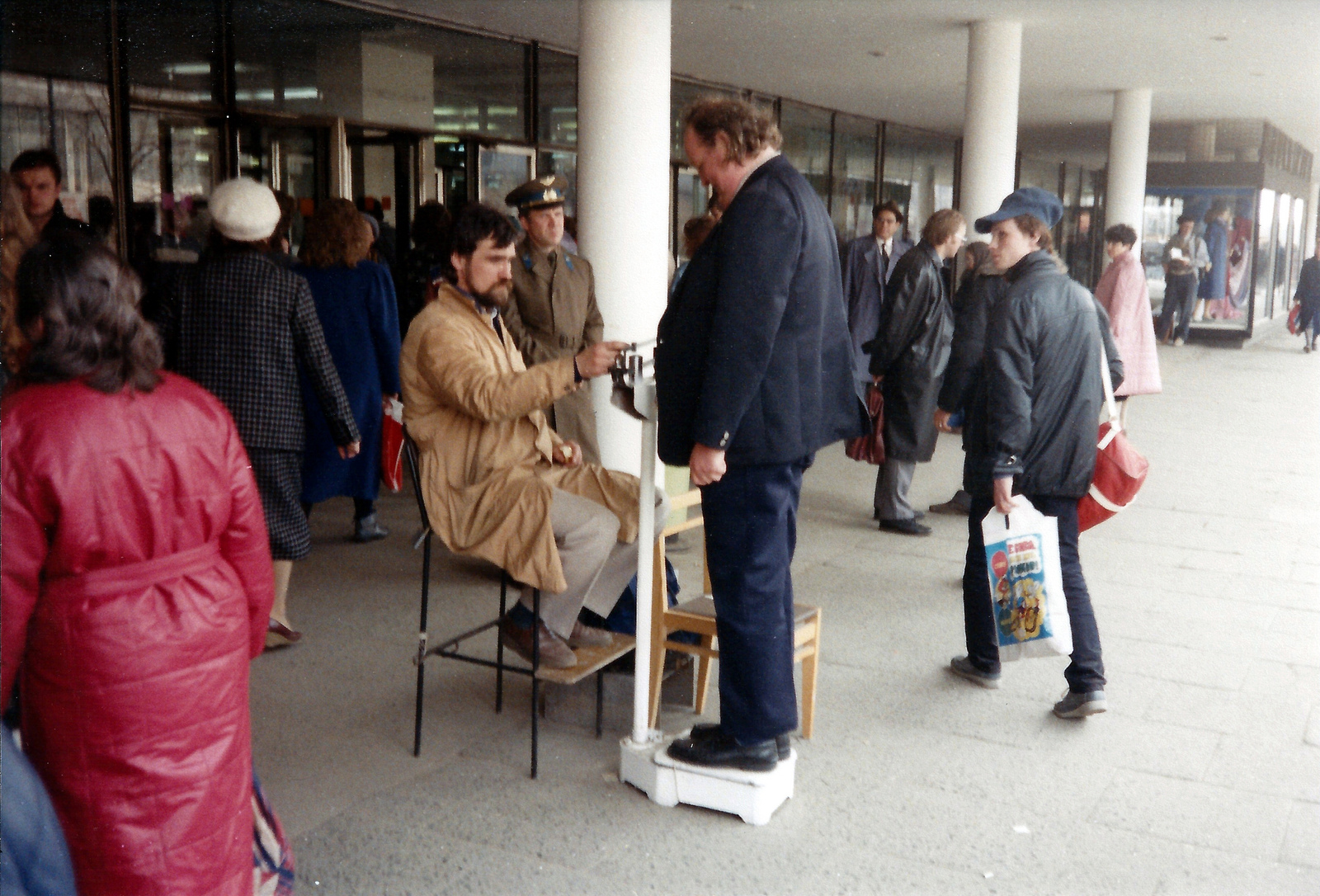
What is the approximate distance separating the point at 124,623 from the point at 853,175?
16676 millimetres

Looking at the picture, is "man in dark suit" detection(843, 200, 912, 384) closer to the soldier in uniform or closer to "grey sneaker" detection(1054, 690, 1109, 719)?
the soldier in uniform

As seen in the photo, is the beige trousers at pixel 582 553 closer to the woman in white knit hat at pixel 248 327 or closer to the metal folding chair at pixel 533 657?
the metal folding chair at pixel 533 657

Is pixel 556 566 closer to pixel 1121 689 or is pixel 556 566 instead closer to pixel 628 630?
pixel 628 630

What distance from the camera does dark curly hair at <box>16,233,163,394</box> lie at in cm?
206

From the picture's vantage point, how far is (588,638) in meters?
3.86

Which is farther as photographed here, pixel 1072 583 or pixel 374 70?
pixel 374 70

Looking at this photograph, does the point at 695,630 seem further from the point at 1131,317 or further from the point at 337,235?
the point at 1131,317

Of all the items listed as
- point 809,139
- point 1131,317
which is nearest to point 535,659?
point 1131,317

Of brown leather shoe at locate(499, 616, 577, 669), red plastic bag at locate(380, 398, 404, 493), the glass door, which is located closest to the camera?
→ brown leather shoe at locate(499, 616, 577, 669)

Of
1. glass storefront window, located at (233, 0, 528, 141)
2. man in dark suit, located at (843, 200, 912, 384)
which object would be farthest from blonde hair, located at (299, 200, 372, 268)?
man in dark suit, located at (843, 200, 912, 384)

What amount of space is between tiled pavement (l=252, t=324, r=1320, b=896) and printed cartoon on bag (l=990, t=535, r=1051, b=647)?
30 cm

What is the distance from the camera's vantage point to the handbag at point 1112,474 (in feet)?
13.5

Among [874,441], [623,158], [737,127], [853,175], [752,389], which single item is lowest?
[874,441]

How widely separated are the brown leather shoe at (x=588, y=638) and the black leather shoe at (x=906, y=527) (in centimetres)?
323
